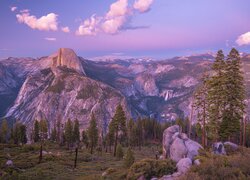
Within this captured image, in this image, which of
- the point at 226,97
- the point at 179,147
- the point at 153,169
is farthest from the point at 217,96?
the point at 153,169

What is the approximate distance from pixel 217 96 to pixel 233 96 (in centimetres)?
226

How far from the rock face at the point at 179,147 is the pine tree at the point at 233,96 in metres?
11.0

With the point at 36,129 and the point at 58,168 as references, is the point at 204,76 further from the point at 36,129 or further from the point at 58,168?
the point at 36,129

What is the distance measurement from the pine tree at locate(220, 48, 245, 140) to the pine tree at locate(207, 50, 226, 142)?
0.59 metres

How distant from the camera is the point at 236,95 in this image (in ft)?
132

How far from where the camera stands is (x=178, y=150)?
2906 cm

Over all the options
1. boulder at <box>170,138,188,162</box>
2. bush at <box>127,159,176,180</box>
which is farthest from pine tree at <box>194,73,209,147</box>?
bush at <box>127,159,176,180</box>

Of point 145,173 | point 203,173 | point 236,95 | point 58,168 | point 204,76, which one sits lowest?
point 58,168

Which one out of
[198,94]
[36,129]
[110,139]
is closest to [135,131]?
[110,139]

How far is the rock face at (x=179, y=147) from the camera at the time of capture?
27772mm

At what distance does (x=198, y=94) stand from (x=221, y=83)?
22.2 ft

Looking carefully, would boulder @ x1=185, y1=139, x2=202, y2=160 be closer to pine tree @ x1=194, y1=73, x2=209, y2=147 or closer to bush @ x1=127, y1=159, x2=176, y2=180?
bush @ x1=127, y1=159, x2=176, y2=180

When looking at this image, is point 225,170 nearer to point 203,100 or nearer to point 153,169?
point 153,169

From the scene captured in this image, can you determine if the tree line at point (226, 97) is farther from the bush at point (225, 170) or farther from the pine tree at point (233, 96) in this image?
the bush at point (225, 170)
